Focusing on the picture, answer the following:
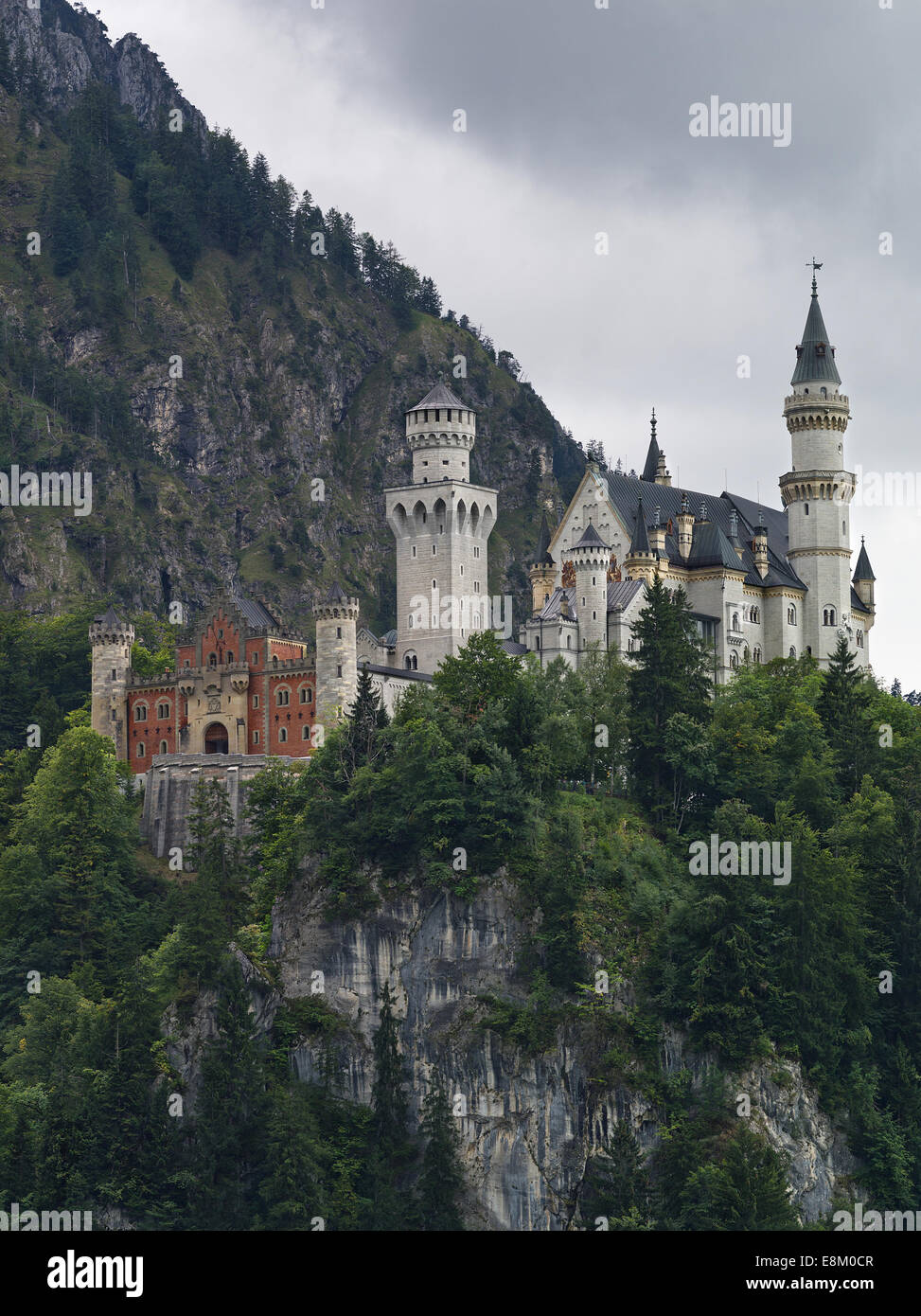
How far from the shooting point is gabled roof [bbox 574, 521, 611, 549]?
117m

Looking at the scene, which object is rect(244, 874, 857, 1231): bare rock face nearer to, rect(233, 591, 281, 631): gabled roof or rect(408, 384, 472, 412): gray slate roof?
rect(233, 591, 281, 631): gabled roof

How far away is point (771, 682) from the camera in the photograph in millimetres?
108062

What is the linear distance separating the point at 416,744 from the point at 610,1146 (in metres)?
18.7

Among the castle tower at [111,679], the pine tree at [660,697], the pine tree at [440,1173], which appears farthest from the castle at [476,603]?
the pine tree at [440,1173]

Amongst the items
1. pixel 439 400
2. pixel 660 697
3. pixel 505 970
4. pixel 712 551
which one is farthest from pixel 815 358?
pixel 505 970

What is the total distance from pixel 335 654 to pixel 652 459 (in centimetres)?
4420

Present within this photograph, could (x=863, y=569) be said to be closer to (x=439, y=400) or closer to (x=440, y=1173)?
(x=439, y=400)

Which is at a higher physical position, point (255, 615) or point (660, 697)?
point (255, 615)

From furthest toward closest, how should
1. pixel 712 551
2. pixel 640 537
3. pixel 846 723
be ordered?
pixel 712 551
pixel 640 537
pixel 846 723

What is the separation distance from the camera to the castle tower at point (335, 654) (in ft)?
333

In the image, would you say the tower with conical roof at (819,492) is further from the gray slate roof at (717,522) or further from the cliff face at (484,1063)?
the cliff face at (484,1063)

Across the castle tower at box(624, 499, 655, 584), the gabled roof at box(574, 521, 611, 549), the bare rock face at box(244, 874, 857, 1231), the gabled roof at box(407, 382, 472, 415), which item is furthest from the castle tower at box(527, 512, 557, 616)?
the bare rock face at box(244, 874, 857, 1231)

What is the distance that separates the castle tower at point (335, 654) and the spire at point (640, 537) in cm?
2373

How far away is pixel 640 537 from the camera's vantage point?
398 ft
